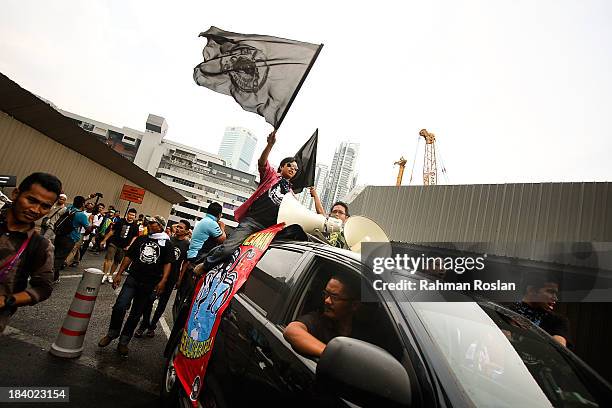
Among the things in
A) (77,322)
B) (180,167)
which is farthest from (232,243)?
(180,167)

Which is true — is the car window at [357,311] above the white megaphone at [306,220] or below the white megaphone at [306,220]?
below

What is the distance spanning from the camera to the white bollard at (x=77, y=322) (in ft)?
12.8

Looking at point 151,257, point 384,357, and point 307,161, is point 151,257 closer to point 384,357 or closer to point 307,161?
point 307,161

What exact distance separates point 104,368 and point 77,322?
0.61 meters

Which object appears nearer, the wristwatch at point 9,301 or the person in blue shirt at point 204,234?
the wristwatch at point 9,301

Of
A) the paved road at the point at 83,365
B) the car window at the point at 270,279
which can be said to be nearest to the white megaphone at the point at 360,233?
the car window at the point at 270,279

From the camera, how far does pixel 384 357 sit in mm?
1253

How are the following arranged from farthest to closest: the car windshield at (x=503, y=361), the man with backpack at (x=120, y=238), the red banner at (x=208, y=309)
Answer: the man with backpack at (x=120, y=238)
the red banner at (x=208, y=309)
the car windshield at (x=503, y=361)

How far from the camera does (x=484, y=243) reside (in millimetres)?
11016

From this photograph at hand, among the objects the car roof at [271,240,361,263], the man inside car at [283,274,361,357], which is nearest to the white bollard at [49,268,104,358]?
the car roof at [271,240,361,263]

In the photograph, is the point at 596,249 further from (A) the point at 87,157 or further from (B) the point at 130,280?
(A) the point at 87,157

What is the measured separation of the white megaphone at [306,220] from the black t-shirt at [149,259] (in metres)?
2.66

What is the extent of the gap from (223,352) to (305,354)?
3.08ft

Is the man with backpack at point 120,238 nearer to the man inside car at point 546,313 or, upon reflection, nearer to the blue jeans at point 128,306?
the blue jeans at point 128,306
